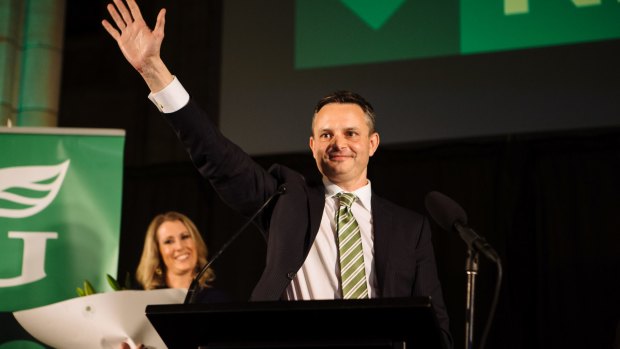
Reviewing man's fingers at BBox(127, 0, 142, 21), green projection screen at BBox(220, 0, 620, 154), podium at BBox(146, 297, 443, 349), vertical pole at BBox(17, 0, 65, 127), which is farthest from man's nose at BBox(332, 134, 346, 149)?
vertical pole at BBox(17, 0, 65, 127)

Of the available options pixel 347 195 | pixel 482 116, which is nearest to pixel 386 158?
pixel 482 116

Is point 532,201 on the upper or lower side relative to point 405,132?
lower

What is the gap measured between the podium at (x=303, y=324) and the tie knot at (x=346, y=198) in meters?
0.74

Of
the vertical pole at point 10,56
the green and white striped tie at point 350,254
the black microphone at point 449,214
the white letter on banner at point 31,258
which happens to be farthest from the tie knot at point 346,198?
the vertical pole at point 10,56

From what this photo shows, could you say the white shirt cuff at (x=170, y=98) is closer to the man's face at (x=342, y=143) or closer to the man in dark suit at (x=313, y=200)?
the man in dark suit at (x=313, y=200)

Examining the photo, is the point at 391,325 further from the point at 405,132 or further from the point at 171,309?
the point at 405,132

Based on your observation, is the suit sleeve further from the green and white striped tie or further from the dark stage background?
the dark stage background

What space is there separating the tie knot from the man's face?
56 mm

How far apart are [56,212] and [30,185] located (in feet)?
0.50

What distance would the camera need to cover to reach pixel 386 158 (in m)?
5.05

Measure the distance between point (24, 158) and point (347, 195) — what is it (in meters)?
1.60

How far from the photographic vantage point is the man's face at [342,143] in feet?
7.88

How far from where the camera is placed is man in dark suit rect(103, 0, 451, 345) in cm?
214

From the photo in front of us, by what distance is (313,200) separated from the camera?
7.72 ft
